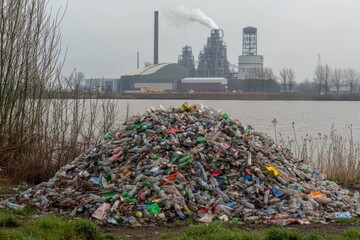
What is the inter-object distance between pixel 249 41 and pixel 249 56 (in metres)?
9.87

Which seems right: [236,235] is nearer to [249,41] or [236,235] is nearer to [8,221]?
[8,221]

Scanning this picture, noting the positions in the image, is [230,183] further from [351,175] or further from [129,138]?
[351,175]

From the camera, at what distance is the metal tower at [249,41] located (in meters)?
108

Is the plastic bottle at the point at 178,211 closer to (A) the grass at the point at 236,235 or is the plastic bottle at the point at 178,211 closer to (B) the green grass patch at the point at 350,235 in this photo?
(A) the grass at the point at 236,235

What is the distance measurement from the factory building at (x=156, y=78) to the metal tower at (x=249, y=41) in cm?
1557

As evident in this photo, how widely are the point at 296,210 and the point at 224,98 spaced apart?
6392cm

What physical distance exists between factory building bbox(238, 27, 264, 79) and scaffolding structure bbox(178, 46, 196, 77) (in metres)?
10.2

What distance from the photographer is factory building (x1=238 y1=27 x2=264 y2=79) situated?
98.2m

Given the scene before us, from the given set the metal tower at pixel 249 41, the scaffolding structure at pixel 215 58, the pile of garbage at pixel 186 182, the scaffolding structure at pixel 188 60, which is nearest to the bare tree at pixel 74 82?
the pile of garbage at pixel 186 182

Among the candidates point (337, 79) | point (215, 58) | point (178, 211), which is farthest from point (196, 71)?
point (178, 211)

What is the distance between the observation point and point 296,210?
23.5 ft

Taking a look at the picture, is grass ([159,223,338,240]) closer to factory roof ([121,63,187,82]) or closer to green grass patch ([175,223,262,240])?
green grass patch ([175,223,262,240])

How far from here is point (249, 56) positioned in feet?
327

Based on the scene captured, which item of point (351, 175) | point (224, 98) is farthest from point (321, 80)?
point (351, 175)
